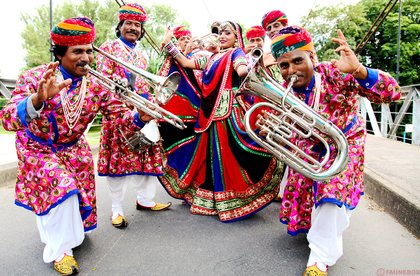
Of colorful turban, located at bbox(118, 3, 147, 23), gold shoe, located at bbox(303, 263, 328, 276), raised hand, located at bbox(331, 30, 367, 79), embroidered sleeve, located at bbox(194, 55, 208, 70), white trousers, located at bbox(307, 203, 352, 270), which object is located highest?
colorful turban, located at bbox(118, 3, 147, 23)

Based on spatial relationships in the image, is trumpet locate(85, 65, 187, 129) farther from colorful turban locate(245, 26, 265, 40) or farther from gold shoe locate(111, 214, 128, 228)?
colorful turban locate(245, 26, 265, 40)

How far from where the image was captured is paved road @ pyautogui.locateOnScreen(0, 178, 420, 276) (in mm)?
2662

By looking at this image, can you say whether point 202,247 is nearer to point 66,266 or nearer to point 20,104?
point 66,266

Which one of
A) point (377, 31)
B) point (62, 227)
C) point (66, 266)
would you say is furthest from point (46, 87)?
point (377, 31)

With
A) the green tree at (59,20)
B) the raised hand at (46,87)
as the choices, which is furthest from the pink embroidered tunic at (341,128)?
the green tree at (59,20)

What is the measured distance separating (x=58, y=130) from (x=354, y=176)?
2274 millimetres

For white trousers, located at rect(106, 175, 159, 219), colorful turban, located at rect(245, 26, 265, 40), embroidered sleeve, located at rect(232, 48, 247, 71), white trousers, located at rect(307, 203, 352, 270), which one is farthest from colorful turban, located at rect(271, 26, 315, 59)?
colorful turban, located at rect(245, 26, 265, 40)

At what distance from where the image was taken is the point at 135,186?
13.2 ft

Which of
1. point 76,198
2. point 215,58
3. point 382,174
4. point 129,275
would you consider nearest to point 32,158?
point 76,198

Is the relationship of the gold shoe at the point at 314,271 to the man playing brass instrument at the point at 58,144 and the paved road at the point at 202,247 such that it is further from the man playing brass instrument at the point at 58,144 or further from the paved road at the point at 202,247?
the man playing brass instrument at the point at 58,144

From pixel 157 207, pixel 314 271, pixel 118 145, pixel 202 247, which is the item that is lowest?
pixel 157 207

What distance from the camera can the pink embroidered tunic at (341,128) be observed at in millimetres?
2367

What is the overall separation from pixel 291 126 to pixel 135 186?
2257mm

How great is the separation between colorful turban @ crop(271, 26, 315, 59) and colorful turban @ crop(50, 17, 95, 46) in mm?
1448
